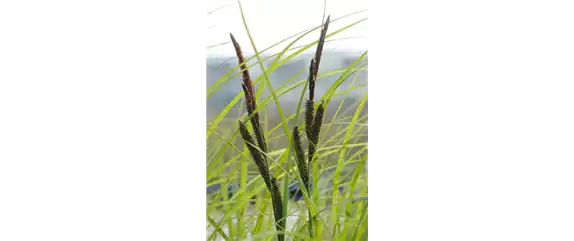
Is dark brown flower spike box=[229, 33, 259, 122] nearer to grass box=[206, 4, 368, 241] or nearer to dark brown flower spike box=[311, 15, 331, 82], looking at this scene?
grass box=[206, 4, 368, 241]

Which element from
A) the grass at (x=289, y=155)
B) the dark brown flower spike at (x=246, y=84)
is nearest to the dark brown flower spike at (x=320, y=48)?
the grass at (x=289, y=155)

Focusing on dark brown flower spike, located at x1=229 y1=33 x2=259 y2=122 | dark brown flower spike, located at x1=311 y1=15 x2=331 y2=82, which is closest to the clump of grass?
dark brown flower spike, located at x1=229 y1=33 x2=259 y2=122

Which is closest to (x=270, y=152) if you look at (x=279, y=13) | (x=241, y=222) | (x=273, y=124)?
(x=273, y=124)

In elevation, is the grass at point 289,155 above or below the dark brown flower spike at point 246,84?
below

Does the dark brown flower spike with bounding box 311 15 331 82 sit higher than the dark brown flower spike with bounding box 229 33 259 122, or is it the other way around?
the dark brown flower spike with bounding box 311 15 331 82

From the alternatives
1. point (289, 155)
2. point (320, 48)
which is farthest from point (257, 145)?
point (320, 48)

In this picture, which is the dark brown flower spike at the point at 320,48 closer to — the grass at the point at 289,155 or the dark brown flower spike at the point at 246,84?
the grass at the point at 289,155

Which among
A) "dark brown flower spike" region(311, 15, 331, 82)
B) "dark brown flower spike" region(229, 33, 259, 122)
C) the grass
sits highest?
"dark brown flower spike" region(311, 15, 331, 82)

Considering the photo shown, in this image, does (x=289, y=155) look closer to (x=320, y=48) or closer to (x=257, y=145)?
(x=257, y=145)
